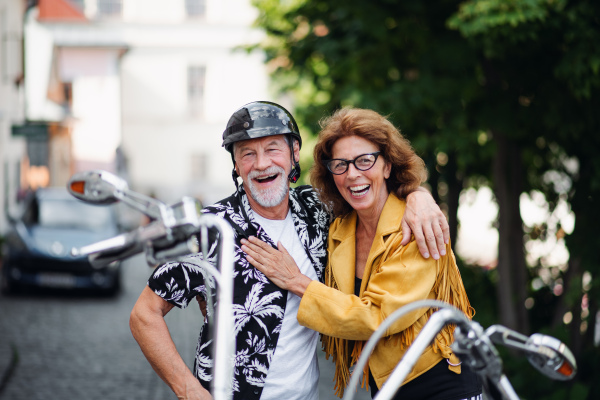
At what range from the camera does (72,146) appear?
125 ft

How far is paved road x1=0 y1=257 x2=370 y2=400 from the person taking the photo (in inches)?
268

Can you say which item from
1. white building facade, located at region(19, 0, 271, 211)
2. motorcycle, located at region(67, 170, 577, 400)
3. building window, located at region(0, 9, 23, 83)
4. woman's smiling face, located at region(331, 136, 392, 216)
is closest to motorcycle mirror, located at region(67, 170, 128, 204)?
motorcycle, located at region(67, 170, 577, 400)

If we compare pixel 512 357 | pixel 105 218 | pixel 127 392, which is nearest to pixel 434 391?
pixel 512 357

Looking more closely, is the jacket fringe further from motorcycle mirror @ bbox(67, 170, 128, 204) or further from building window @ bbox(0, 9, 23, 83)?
building window @ bbox(0, 9, 23, 83)

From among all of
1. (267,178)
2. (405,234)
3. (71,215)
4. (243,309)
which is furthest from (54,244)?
(405,234)

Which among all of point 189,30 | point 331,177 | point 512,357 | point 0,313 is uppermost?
point 189,30

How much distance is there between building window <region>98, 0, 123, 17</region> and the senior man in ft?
138

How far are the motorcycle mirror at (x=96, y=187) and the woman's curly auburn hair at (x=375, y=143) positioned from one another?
1.27m

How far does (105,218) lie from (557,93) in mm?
8642

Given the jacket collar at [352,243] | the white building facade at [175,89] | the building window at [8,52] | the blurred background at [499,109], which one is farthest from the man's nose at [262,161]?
the white building facade at [175,89]

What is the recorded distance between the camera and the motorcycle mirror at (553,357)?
5.83ft

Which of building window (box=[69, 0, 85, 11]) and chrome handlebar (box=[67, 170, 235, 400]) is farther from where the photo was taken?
building window (box=[69, 0, 85, 11])

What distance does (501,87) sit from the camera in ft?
19.1

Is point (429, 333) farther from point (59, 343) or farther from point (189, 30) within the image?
point (189, 30)
